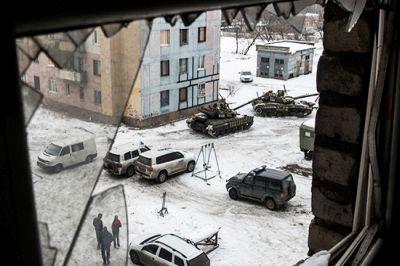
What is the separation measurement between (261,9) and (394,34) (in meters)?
0.55

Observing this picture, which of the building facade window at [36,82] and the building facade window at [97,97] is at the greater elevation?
the building facade window at [36,82]

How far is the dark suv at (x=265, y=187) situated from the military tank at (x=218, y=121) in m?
2.41

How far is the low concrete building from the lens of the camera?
11.2m

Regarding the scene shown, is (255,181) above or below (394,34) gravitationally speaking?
below

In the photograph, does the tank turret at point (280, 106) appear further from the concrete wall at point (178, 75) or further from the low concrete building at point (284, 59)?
the concrete wall at point (178, 75)

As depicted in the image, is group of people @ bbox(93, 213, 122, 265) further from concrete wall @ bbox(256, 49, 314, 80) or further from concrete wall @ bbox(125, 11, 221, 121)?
concrete wall @ bbox(256, 49, 314, 80)

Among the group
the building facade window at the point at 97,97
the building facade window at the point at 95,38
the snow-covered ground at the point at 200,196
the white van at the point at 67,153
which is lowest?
the snow-covered ground at the point at 200,196

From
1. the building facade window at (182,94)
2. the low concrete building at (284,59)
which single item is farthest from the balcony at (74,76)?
the low concrete building at (284,59)

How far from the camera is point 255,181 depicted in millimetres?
6191

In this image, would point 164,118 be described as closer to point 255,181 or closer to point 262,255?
point 255,181

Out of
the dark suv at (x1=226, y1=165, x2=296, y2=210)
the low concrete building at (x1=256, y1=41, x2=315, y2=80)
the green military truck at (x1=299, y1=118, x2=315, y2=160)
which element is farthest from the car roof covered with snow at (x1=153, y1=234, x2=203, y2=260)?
the low concrete building at (x1=256, y1=41, x2=315, y2=80)

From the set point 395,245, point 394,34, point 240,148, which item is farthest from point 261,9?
point 240,148

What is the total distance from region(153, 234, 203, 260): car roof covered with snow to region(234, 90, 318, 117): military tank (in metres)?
5.97

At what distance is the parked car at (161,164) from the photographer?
6.47 meters
